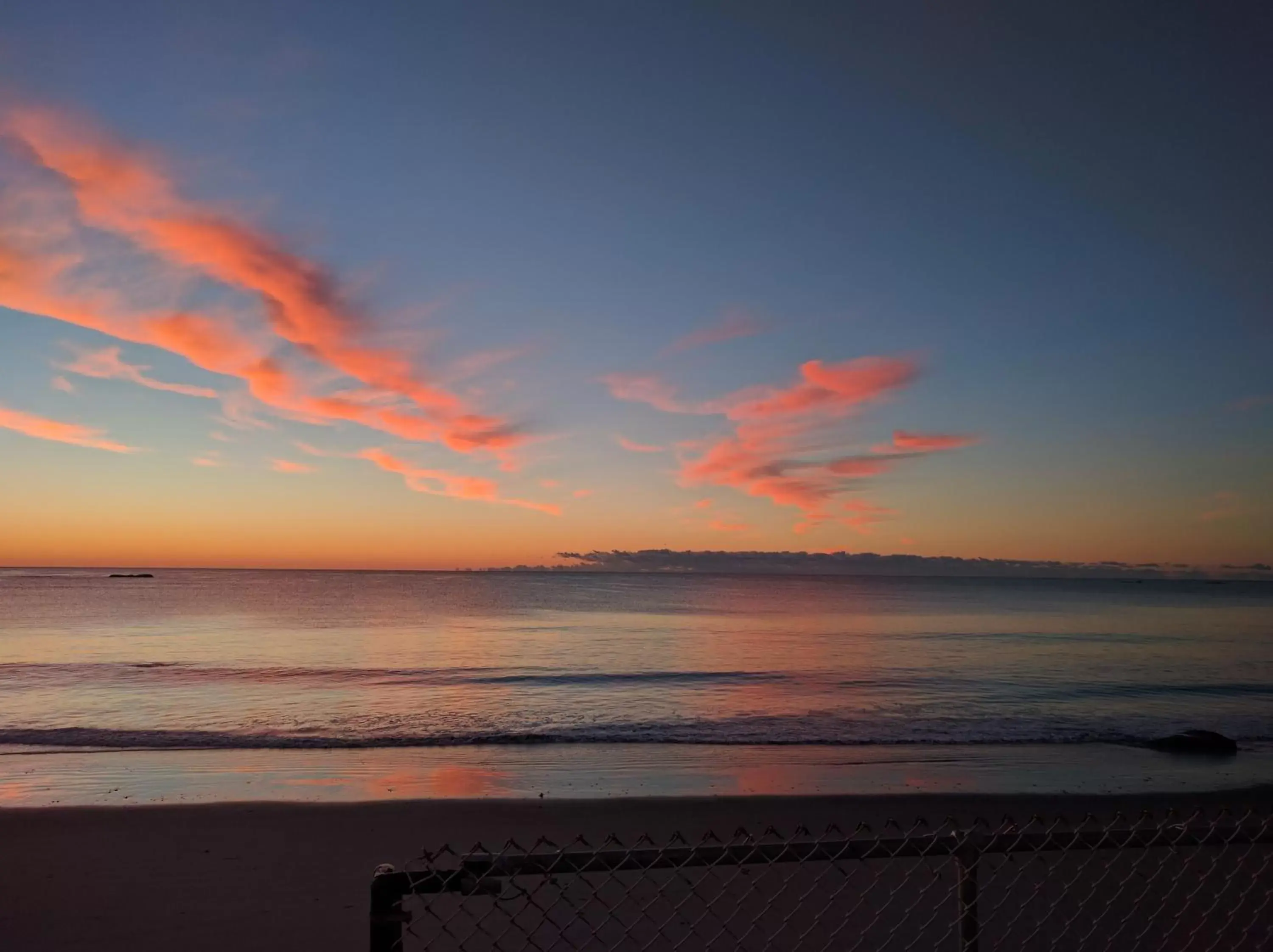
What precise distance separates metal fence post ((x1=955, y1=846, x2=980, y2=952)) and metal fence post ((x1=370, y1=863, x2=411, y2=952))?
2.10 meters

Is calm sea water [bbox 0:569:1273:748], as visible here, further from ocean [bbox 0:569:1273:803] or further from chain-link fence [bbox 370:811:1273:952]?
chain-link fence [bbox 370:811:1273:952]

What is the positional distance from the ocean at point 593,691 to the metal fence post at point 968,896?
8.94 metres

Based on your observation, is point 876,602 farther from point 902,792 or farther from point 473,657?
point 902,792

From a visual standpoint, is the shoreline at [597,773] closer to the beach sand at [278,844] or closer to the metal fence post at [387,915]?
the beach sand at [278,844]

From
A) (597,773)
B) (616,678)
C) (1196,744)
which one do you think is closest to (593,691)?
(616,678)

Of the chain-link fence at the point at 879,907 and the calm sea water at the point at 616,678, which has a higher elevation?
the chain-link fence at the point at 879,907

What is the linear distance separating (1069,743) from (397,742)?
42.1ft

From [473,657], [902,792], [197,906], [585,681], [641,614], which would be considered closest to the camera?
[197,906]

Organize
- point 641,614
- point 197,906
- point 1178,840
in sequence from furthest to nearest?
point 641,614
point 197,906
point 1178,840

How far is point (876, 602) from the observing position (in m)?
85.6

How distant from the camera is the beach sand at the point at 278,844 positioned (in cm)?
652

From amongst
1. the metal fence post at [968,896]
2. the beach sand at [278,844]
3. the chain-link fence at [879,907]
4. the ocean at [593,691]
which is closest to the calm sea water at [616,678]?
the ocean at [593,691]

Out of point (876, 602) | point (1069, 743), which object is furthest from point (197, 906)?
point (876, 602)

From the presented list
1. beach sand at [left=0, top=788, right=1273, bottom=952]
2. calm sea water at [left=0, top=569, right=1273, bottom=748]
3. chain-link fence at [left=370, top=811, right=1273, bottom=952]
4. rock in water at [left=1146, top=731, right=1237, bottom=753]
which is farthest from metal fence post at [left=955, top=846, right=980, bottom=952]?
rock in water at [left=1146, top=731, right=1237, bottom=753]
